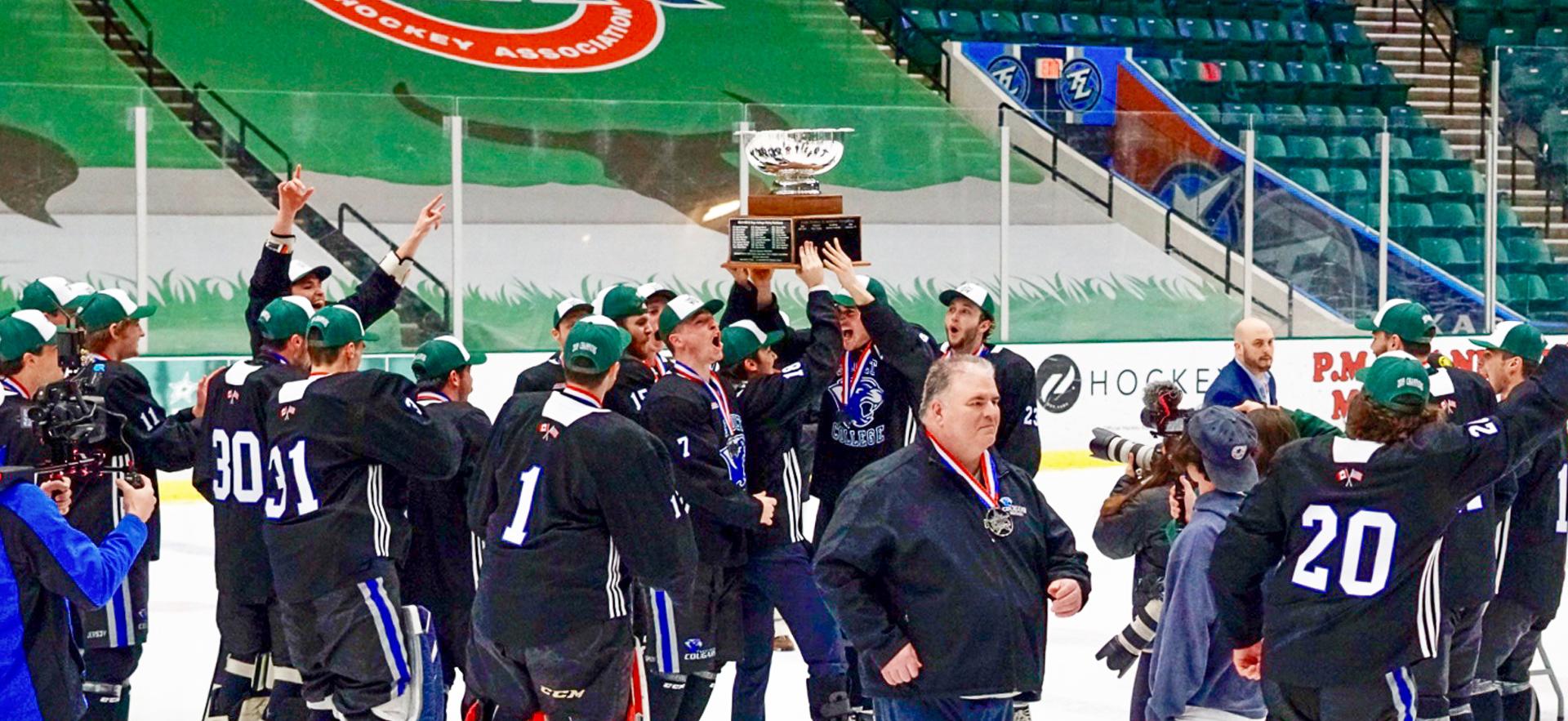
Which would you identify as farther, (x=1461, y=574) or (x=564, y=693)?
(x=1461, y=574)

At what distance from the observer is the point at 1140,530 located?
5641mm

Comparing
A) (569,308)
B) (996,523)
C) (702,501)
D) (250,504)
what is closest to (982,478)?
(996,523)

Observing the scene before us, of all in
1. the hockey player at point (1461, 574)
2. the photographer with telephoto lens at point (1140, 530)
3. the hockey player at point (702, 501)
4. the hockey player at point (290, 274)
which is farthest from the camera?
the hockey player at point (290, 274)

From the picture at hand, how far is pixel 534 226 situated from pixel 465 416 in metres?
7.09

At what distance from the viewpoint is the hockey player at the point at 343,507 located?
5.50 m

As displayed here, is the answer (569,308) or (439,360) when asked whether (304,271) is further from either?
(439,360)

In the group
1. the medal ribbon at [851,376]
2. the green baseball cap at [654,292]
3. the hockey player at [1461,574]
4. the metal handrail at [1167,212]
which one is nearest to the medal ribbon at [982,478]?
the hockey player at [1461,574]

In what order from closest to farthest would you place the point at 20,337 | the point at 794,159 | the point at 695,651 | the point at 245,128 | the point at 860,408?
the point at 20,337 → the point at 695,651 → the point at 860,408 → the point at 794,159 → the point at 245,128

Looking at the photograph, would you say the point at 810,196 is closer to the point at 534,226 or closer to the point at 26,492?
the point at 26,492

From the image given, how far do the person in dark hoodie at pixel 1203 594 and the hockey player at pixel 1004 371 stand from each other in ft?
6.47

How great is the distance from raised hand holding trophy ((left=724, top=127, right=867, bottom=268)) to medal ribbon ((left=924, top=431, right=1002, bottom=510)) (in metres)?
2.21

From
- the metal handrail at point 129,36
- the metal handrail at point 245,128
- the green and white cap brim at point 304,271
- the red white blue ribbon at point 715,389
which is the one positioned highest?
the metal handrail at point 129,36

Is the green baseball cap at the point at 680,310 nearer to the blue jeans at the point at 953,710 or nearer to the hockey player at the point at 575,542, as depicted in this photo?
the hockey player at the point at 575,542

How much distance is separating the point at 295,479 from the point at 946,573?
2071 millimetres
